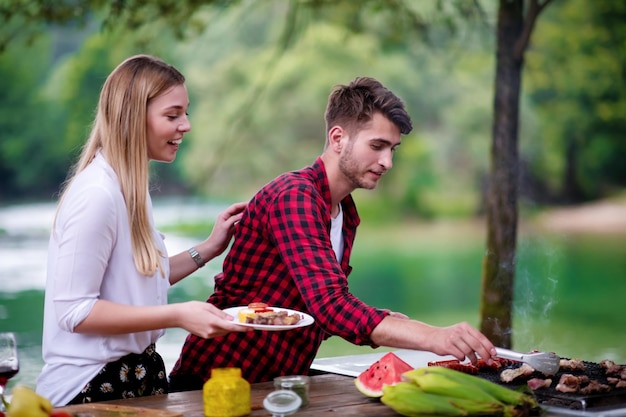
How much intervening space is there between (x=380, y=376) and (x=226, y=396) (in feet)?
1.45

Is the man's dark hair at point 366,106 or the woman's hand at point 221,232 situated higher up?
the man's dark hair at point 366,106

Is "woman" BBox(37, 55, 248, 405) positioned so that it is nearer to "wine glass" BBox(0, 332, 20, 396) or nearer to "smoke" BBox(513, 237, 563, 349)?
"wine glass" BBox(0, 332, 20, 396)

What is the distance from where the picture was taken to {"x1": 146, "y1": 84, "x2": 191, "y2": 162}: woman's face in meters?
2.47

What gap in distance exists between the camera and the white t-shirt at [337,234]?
293 cm

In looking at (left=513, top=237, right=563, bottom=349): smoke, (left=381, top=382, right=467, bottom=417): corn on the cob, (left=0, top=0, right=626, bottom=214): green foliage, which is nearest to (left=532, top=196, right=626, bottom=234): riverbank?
(left=0, top=0, right=626, bottom=214): green foliage

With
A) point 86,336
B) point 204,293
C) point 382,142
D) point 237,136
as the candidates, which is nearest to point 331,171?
point 382,142

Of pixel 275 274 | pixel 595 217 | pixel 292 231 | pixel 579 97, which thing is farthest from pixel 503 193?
pixel 579 97

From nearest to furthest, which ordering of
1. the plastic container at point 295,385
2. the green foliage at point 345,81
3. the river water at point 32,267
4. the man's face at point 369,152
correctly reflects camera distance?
1. the plastic container at point 295,385
2. the man's face at point 369,152
3. the river water at point 32,267
4. the green foliage at point 345,81

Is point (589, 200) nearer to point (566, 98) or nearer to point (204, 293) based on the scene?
point (566, 98)

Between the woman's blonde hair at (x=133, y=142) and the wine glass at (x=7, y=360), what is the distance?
360mm

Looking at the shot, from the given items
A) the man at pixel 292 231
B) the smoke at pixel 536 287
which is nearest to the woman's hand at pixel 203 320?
the man at pixel 292 231

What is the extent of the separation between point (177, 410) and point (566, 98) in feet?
45.0

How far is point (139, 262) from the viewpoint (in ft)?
7.91

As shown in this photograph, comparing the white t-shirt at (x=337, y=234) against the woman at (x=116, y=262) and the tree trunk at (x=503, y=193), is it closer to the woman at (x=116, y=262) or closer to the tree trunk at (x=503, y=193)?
the woman at (x=116, y=262)
